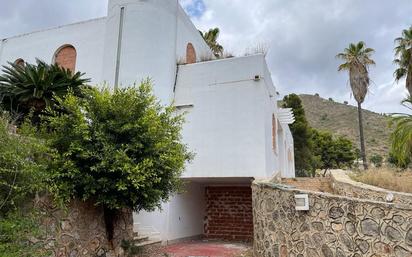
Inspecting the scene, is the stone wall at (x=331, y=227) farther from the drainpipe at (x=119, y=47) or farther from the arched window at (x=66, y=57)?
the arched window at (x=66, y=57)

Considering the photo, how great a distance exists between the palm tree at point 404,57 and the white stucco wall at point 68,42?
52.7 feet

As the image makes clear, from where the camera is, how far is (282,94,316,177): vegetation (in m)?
31.8

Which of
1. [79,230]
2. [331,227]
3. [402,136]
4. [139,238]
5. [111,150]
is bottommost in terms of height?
[139,238]

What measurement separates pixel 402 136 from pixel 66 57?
14.5m

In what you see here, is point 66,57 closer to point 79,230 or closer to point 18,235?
point 79,230

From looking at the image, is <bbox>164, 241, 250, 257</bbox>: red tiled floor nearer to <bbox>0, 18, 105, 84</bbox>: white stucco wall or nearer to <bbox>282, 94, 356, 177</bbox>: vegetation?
<bbox>0, 18, 105, 84</bbox>: white stucco wall

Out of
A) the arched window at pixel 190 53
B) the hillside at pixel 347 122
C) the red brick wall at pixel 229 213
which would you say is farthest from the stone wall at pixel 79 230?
the hillside at pixel 347 122

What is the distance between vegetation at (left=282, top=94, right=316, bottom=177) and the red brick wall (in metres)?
17.4

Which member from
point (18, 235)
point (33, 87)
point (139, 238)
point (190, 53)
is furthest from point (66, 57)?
point (18, 235)

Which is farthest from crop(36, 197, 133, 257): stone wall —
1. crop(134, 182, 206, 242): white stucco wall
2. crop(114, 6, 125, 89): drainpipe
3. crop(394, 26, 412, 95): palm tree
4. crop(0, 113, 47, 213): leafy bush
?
crop(394, 26, 412, 95): palm tree

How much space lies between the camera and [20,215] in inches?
248

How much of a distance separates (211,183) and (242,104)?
16.1 feet

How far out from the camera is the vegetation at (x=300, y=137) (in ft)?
104

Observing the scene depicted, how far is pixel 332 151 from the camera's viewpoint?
132ft
